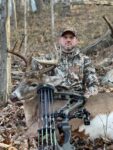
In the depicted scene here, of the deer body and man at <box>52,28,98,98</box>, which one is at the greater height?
man at <box>52,28,98,98</box>

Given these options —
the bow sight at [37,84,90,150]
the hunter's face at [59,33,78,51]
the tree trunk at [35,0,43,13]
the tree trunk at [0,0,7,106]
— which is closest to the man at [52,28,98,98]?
the hunter's face at [59,33,78,51]

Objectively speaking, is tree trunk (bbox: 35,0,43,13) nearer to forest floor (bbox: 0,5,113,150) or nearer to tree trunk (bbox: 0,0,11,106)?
forest floor (bbox: 0,5,113,150)

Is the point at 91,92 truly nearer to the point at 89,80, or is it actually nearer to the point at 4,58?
the point at 89,80

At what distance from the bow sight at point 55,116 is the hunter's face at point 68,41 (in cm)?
88

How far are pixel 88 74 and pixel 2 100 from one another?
221cm

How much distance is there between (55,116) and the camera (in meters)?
6.45

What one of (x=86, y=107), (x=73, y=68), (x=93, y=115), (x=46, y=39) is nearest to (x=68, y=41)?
(x=73, y=68)

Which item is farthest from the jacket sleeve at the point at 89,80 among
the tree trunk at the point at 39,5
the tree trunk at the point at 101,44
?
the tree trunk at the point at 39,5

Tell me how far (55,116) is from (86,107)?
3.53ft

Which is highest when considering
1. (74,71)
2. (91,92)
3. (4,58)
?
(4,58)

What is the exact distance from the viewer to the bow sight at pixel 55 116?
5.82 meters

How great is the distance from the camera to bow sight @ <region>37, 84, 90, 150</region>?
582 cm

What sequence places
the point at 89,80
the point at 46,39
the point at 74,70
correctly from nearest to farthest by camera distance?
the point at 89,80 < the point at 74,70 < the point at 46,39

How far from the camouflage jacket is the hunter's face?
0.43 ft
